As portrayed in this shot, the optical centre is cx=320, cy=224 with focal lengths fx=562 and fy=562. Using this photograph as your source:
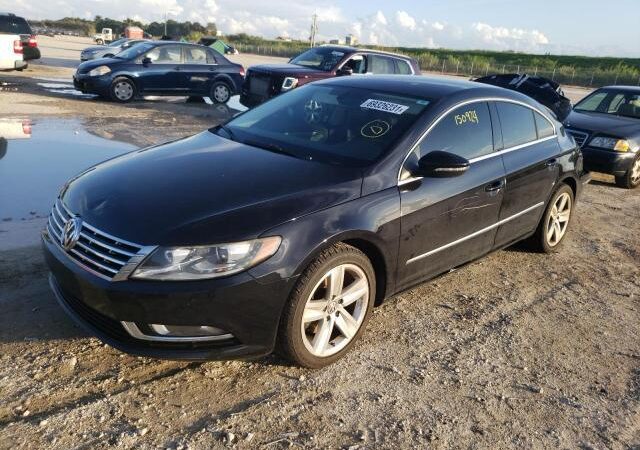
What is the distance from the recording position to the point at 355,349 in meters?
3.48

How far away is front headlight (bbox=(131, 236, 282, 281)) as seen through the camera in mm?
2709

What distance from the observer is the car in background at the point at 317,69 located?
11531 mm

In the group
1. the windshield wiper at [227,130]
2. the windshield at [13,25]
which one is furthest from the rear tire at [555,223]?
the windshield at [13,25]

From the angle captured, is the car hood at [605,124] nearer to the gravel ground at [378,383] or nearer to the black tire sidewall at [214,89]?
the gravel ground at [378,383]

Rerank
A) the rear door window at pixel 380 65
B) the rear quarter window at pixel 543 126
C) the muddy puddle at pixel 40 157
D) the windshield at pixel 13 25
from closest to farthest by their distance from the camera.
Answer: the rear quarter window at pixel 543 126, the muddy puddle at pixel 40 157, the rear door window at pixel 380 65, the windshield at pixel 13 25

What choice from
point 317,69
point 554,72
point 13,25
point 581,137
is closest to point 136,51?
point 317,69

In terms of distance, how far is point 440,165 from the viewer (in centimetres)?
351

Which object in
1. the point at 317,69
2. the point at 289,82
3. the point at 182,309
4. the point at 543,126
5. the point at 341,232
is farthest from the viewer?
the point at 317,69

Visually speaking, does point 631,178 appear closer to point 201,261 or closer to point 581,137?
point 581,137

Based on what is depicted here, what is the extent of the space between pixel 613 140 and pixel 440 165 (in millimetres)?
6268

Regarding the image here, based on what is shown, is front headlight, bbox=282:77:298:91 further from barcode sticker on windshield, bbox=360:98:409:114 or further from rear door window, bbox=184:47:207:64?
barcode sticker on windshield, bbox=360:98:409:114

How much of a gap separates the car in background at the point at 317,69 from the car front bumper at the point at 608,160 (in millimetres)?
4936

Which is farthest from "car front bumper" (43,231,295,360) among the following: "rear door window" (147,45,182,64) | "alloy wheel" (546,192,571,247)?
"rear door window" (147,45,182,64)

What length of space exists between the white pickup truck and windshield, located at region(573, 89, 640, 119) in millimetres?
12714
